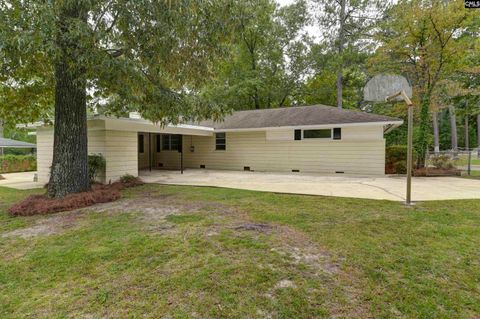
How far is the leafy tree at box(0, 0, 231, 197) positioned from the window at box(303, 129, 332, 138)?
6707 mm

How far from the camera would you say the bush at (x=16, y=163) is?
1438 cm

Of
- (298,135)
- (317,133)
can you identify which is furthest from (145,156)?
(317,133)

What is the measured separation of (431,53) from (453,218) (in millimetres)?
9224

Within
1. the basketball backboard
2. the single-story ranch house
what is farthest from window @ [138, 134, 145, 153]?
the basketball backboard

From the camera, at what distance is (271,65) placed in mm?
23422

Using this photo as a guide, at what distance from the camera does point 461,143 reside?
35.2m

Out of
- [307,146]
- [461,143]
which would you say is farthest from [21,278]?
[461,143]

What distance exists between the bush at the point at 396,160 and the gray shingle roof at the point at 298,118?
1722 millimetres

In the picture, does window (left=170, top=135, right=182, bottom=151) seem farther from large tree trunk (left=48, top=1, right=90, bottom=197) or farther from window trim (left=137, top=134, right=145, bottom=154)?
large tree trunk (left=48, top=1, right=90, bottom=197)

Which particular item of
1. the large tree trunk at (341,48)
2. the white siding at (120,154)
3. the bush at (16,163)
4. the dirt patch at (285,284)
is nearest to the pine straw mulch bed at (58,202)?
the white siding at (120,154)

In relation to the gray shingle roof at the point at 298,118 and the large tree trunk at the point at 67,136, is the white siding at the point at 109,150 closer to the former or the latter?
the large tree trunk at the point at 67,136

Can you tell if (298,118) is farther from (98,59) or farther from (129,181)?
(98,59)

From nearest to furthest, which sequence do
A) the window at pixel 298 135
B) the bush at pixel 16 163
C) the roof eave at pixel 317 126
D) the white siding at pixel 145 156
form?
the roof eave at pixel 317 126
the window at pixel 298 135
the bush at pixel 16 163
the white siding at pixel 145 156

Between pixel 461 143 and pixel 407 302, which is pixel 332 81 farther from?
pixel 461 143
